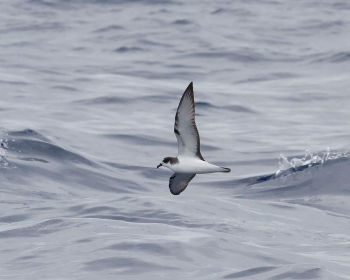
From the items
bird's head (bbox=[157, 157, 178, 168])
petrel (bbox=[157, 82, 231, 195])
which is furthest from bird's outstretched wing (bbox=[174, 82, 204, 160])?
bird's head (bbox=[157, 157, 178, 168])

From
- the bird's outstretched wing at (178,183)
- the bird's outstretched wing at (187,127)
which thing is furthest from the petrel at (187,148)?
the bird's outstretched wing at (178,183)

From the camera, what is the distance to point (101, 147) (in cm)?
1920

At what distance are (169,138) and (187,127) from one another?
799cm

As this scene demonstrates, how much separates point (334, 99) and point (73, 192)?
876cm

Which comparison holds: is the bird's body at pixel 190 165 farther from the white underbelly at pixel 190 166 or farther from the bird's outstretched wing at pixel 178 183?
the bird's outstretched wing at pixel 178 183

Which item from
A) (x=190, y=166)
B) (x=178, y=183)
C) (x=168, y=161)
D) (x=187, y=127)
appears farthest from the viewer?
(x=178, y=183)

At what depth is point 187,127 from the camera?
12250 mm

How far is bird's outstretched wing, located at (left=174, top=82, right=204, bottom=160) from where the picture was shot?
11.9 meters

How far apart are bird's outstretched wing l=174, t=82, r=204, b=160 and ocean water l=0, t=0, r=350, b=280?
1.11 m

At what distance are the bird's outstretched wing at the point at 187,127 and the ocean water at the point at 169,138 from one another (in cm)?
111

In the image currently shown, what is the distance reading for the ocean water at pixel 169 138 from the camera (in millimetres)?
12625

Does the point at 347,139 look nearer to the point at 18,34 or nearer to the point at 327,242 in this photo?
the point at 327,242

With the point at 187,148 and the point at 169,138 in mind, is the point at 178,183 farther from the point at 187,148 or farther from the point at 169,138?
the point at 169,138

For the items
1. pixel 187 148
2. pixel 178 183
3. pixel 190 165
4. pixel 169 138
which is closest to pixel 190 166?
pixel 190 165
